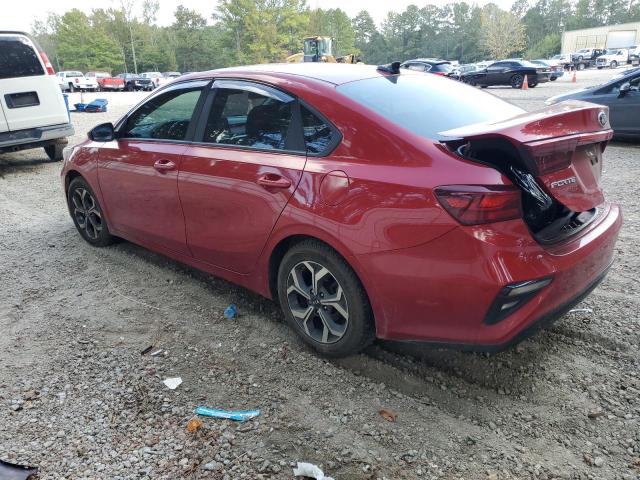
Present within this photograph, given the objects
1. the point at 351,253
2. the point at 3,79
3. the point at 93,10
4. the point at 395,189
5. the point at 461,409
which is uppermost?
the point at 93,10

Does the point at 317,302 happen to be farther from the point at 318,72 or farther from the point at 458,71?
the point at 458,71

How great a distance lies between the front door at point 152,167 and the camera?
3674 mm

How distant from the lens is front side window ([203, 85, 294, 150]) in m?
3.03

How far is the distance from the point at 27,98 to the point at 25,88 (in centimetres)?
17

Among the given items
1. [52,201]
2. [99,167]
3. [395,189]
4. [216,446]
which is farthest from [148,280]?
[52,201]

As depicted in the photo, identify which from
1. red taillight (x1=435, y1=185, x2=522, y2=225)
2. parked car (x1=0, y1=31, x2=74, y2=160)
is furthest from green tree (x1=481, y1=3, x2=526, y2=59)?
red taillight (x1=435, y1=185, x2=522, y2=225)

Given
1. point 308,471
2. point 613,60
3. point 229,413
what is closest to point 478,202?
point 308,471

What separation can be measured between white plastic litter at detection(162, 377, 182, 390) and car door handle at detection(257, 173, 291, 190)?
48.0 inches

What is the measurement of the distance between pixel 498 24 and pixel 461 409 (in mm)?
91266

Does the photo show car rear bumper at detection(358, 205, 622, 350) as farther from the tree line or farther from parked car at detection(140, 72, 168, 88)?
the tree line

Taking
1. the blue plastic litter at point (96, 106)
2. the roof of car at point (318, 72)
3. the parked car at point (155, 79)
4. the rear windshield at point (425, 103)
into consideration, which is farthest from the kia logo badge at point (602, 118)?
the parked car at point (155, 79)

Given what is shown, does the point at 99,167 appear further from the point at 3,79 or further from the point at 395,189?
the point at 3,79

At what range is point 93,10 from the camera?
70125 millimetres

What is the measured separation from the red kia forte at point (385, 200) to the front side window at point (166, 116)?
0.07 feet
